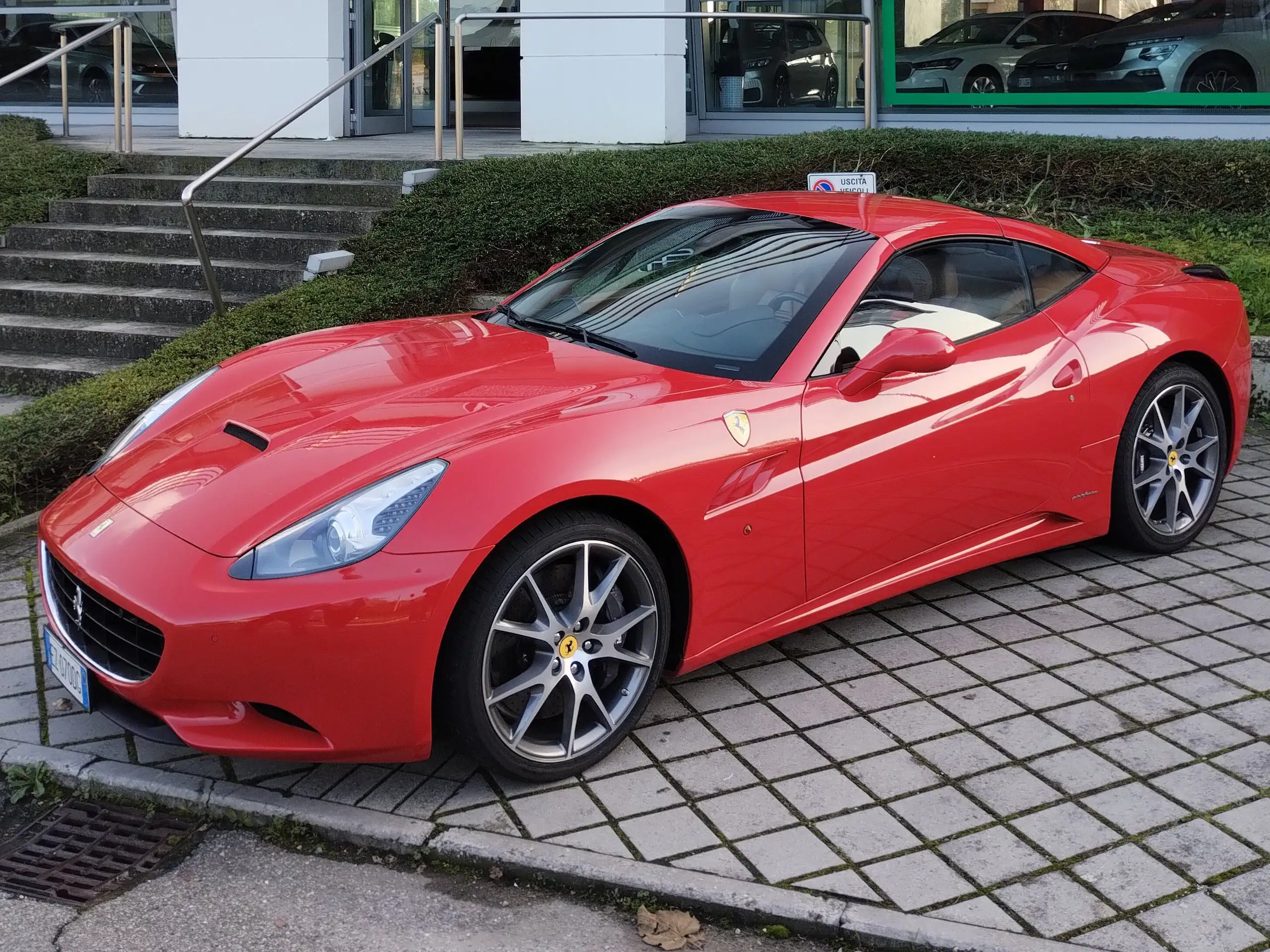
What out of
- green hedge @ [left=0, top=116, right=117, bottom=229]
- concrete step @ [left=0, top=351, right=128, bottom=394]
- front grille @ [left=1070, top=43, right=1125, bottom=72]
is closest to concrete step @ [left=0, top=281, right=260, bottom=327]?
concrete step @ [left=0, top=351, right=128, bottom=394]

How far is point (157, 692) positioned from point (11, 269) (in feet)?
22.7

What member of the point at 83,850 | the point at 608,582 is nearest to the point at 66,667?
the point at 83,850

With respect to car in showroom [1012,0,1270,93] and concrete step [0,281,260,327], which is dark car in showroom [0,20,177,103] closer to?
concrete step [0,281,260,327]

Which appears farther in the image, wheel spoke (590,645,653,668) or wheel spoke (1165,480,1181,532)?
wheel spoke (1165,480,1181,532)

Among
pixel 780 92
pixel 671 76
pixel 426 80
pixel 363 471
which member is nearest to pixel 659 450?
pixel 363 471

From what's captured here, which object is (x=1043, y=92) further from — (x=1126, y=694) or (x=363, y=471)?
(x=363, y=471)

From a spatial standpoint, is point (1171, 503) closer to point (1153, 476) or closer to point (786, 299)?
point (1153, 476)

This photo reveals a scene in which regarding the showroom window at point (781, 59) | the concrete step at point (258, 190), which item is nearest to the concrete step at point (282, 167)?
the concrete step at point (258, 190)

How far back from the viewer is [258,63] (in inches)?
506

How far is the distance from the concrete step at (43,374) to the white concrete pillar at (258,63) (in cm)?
558

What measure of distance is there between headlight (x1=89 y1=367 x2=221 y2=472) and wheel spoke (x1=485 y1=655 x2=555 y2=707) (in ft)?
4.78

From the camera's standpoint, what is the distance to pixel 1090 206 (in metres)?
9.67

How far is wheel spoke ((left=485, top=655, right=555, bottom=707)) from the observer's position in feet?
11.4

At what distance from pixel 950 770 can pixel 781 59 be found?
10.6 metres
